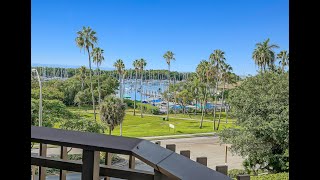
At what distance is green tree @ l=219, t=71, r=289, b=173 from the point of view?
25.7 ft

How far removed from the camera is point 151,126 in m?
Answer: 15.0

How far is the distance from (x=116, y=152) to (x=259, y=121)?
818 centimetres

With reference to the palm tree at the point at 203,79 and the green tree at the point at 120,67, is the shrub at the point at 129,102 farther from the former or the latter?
the palm tree at the point at 203,79

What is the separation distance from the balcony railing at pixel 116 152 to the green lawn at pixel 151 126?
42.2ft

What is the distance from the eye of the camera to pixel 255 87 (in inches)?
355

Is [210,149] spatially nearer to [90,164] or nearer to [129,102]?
[129,102]

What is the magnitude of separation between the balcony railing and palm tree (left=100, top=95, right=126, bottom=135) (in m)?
11.0

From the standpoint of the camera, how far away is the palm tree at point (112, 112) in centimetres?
1152

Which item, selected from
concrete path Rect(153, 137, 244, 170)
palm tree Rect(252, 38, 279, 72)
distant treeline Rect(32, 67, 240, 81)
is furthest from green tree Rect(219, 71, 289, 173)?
distant treeline Rect(32, 67, 240, 81)
